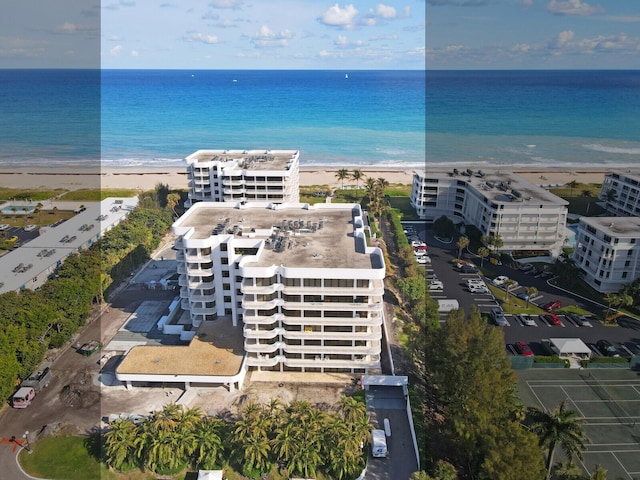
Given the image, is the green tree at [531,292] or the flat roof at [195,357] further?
the green tree at [531,292]

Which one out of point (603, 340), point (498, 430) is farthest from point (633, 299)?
point (498, 430)

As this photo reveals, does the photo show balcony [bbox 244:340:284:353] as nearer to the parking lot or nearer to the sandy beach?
the parking lot

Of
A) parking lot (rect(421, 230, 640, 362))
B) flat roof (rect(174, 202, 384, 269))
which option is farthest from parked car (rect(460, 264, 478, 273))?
flat roof (rect(174, 202, 384, 269))

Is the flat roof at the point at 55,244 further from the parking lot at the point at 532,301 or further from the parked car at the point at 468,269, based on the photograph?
the parked car at the point at 468,269

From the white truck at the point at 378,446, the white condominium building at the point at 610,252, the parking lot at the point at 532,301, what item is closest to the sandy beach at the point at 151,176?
the parking lot at the point at 532,301

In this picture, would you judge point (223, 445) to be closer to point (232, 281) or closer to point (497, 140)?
point (232, 281)

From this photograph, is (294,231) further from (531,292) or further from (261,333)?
(531,292)
